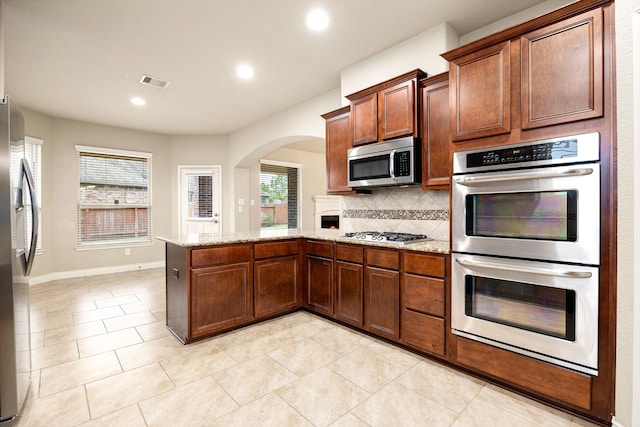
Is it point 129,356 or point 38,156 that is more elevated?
point 38,156

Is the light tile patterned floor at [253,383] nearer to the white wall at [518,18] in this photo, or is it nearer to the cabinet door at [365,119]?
→ the cabinet door at [365,119]

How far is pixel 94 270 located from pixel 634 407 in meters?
6.90

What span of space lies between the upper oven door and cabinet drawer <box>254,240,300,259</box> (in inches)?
67.2

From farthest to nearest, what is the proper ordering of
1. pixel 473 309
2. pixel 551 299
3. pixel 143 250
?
pixel 143 250
pixel 473 309
pixel 551 299

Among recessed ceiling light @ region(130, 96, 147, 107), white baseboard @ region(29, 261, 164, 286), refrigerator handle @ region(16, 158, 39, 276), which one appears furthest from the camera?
white baseboard @ region(29, 261, 164, 286)

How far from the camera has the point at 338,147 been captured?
351 cm

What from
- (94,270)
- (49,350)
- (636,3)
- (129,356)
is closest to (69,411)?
(129,356)

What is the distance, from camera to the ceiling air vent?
147 inches

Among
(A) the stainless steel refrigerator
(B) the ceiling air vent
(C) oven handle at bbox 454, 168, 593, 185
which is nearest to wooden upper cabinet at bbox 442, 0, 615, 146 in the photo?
(C) oven handle at bbox 454, 168, 593, 185

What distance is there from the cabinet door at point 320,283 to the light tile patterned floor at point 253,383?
0.18 metres

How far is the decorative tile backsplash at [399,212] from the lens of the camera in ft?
9.47

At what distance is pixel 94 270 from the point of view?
18.4ft

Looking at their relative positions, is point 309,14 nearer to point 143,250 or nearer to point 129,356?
point 129,356

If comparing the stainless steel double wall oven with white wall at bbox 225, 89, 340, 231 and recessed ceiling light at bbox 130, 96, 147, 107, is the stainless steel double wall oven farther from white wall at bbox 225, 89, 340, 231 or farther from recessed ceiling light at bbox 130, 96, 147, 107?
recessed ceiling light at bbox 130, 96, 147, 107
